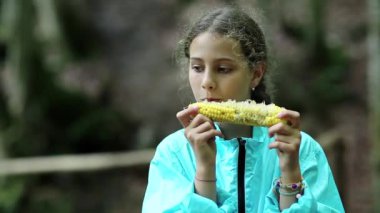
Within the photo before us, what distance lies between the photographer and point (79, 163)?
8383mm

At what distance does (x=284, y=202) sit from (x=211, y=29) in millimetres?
664

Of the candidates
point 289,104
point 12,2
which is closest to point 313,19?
point 289,104

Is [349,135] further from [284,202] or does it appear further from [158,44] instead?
[284,202]

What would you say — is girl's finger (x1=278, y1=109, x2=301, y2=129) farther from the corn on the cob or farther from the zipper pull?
the zipper pull

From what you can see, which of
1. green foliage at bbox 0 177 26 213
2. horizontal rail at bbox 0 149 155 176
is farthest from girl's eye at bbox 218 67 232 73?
green foliage at bbox 0 177 26 213

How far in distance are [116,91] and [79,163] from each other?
11.3 feet

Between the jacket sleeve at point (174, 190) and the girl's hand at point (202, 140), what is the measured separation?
9 cm

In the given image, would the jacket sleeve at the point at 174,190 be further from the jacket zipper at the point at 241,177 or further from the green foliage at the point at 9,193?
the green foliage at the point at 9,193

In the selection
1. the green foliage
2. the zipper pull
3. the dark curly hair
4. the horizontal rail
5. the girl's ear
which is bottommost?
the green foliage

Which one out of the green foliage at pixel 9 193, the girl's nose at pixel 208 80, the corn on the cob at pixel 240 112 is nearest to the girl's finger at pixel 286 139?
the corn on the cob at pixel 240 112

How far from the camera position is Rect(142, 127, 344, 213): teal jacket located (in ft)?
7.27

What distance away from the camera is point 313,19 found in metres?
10.5

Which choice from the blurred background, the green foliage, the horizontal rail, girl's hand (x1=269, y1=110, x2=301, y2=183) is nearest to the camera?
girl's hand (x1=269, y1=110, x2=301, y2=183)

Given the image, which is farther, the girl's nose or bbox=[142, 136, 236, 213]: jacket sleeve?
the girl's nose
